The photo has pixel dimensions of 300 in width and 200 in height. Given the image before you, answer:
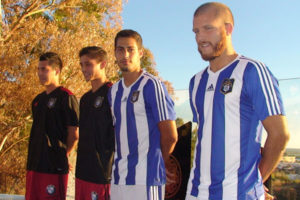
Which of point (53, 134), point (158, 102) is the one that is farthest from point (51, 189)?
point (158, 102)

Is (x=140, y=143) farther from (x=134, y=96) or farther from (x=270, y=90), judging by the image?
(x=270, y=90)

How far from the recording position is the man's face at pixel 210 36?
185cm

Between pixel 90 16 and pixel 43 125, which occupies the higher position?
pixel 90 16

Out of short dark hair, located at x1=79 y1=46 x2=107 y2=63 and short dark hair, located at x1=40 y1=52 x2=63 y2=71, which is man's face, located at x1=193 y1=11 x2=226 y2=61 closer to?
short dark hair, located at x1=79 y1=46 x2=107 y2=63

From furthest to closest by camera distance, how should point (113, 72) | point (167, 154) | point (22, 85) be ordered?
point (113, 72), point (22, 85), point (167, 154)

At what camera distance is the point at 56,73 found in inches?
156

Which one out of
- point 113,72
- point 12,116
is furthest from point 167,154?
point 113,72

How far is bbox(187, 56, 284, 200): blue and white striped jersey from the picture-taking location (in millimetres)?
1710

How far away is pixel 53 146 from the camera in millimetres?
3570

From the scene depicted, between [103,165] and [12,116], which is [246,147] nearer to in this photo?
[103,165]

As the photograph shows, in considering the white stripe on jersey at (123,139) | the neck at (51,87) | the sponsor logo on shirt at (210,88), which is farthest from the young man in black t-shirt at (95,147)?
the sponsor logo on shirt at (210,88)

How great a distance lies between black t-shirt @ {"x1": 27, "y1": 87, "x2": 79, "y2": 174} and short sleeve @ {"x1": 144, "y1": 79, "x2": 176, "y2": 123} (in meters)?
1.20

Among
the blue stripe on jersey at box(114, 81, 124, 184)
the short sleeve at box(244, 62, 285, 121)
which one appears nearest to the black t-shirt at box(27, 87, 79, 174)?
the blue stripe on jersey at box(114, 81, 124, 184)

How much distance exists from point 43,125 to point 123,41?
1.42m
